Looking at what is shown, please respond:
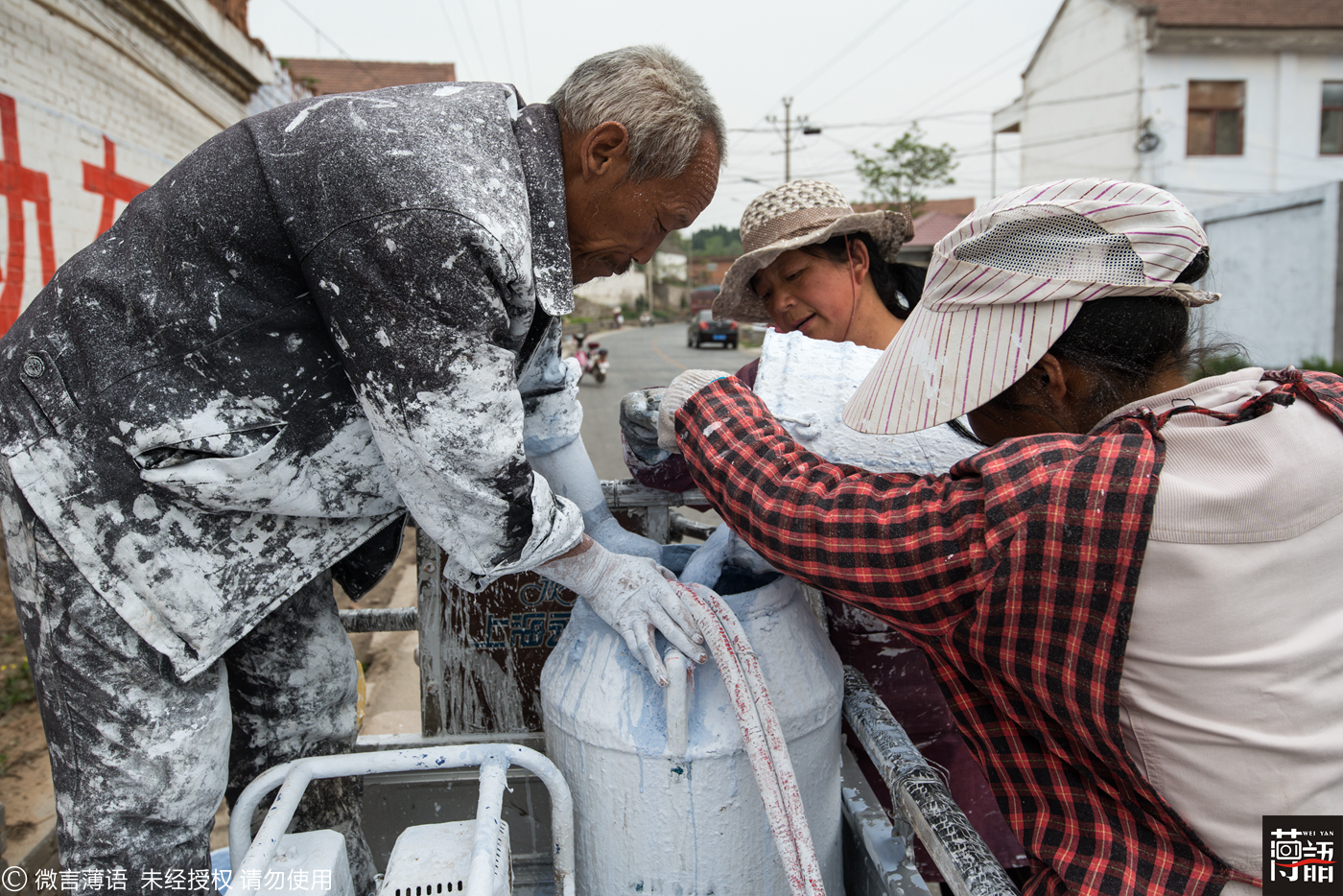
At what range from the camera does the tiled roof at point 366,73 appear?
2058 centimetres

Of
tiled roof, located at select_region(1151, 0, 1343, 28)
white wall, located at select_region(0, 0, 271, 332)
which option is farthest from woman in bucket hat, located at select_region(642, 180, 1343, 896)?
tiled roof, located at select_region(1151, 0, 1343, 28)

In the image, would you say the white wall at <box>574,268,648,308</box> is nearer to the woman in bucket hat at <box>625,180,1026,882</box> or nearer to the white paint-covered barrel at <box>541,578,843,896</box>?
the woman in bucket hat at <box>625,180,1026,882</box>

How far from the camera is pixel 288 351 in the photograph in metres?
1.25

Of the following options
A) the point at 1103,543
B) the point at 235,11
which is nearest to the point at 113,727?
the point at 1103,543

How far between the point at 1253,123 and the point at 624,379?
49.0 ft

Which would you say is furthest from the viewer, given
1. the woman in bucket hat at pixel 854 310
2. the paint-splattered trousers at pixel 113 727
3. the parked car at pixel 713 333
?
the parked car at pixel 713 333

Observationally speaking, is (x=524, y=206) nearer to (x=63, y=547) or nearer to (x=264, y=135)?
(x=264, y=135)

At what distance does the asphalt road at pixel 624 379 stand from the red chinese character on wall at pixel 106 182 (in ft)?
12.0

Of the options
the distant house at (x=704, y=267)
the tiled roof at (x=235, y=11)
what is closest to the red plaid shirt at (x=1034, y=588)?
the tiled roof at (x=235, y=11)

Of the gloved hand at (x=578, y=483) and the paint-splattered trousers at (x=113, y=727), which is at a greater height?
the gloved hand at (x=578, y=483)

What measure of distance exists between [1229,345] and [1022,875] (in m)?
1.33

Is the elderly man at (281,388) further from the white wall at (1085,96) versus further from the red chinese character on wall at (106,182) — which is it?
the white wall at (1085,96)

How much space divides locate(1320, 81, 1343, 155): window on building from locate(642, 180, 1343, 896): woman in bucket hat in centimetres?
2253

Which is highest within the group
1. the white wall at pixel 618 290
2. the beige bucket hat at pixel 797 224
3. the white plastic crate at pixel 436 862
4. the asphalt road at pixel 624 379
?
the white wall at pixel 618 290
